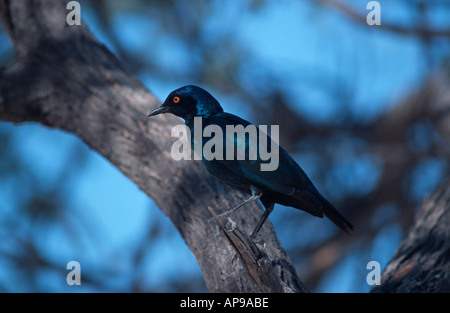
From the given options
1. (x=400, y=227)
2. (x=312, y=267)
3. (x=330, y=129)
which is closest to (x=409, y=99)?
(x=330, y=129)

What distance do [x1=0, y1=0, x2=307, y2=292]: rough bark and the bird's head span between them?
1.51 feet

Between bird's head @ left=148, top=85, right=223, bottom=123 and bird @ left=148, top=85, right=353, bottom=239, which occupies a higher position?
bird's head @ left=148, top=85, right=223, bottom=123

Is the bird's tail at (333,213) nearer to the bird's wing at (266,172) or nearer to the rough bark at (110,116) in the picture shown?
the bird's wing at (266,172)

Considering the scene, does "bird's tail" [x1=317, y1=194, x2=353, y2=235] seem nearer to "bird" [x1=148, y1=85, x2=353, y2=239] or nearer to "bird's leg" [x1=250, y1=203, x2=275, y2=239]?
"bird" [x1=148, y1=85, x2=353, y2=239]

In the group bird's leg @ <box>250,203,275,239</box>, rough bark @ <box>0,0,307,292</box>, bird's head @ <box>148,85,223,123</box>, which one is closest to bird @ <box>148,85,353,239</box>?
bird's leg @ <box>250,203,275,239</box>

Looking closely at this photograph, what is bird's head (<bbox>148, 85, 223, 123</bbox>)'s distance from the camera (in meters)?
4.27

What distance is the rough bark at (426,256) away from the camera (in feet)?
12.9

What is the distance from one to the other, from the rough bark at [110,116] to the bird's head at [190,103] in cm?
46

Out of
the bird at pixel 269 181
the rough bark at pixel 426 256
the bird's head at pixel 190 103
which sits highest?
the bird's head at pixel 190 103

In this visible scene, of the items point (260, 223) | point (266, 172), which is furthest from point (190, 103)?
Answer: point (260, 223)

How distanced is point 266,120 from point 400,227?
232 centimetres

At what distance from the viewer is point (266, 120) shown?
320 inches

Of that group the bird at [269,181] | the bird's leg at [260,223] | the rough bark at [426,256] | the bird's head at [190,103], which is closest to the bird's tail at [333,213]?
the bird at [269,181]
